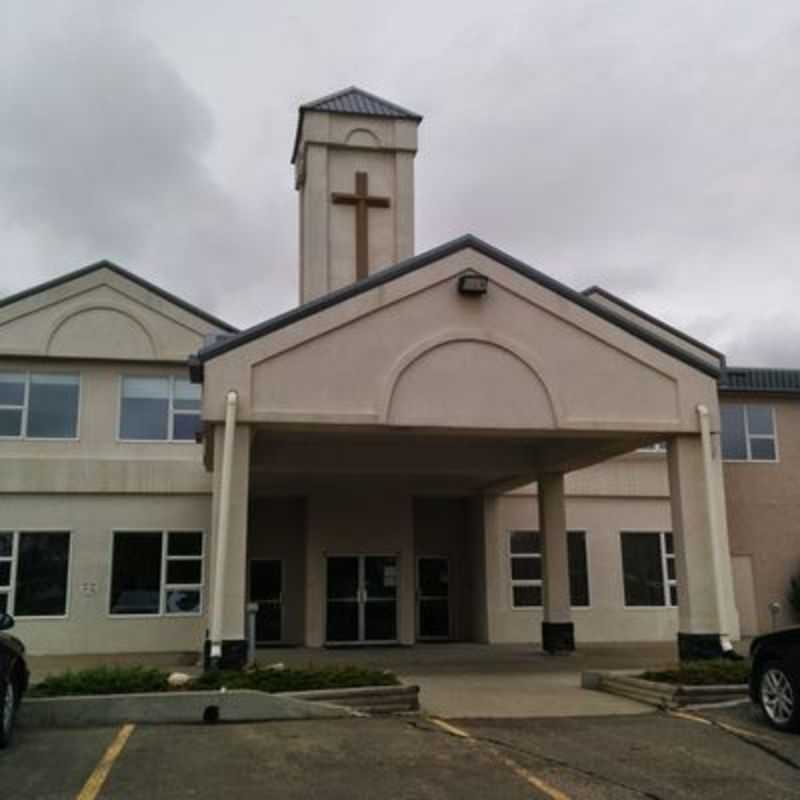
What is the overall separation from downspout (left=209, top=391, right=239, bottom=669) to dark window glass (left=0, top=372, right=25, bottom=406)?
9.87 metres

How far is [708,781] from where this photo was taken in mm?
7562

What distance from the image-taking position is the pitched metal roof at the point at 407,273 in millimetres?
13211

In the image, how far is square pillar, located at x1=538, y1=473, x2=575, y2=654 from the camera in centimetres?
1919

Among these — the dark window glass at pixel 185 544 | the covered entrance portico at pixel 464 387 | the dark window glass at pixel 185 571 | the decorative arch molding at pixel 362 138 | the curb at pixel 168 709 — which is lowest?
the curb at pixel 168 709

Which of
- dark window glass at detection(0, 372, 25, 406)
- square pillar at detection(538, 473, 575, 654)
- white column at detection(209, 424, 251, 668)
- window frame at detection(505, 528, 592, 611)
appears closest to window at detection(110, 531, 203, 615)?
dark window glass at detection(0, 372, 25, 406)

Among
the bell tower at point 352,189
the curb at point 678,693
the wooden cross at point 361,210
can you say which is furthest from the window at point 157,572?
the curb at point 678,693

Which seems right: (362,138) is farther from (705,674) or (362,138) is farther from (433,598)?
(705,674)

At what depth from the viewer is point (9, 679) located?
9258 millimetres

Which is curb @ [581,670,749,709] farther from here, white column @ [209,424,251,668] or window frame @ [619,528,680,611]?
window frame @ [619,528,680,611]

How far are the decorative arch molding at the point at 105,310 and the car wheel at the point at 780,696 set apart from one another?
15.3m

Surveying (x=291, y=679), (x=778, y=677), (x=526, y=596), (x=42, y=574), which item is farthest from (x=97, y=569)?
(x=778, y=677)

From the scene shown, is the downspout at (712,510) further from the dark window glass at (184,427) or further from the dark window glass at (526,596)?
the dark window glass at (184,427)

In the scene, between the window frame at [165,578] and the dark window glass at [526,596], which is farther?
the dark window glass at [526,596]

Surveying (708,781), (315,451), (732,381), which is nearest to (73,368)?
(315,451)
